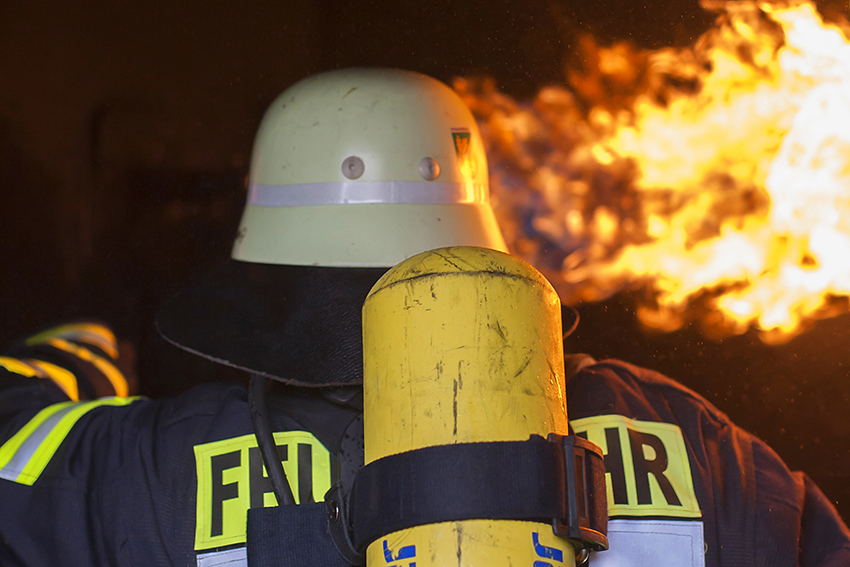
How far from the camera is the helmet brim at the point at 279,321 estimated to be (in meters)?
1.32

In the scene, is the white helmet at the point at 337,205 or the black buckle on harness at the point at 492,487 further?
the white helmet at the point at 337,205

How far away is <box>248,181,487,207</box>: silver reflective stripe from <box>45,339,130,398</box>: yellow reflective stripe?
0.63 meters

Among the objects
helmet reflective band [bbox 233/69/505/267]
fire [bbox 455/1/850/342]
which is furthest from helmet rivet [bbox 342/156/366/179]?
fire [bbox 455/1/850/342]

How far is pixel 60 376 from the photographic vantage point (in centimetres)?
169

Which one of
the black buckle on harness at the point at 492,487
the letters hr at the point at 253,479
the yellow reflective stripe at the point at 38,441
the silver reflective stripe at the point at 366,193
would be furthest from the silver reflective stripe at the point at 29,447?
the black buckle on harness at the point at 492,487

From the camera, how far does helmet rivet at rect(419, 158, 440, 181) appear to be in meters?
1.59

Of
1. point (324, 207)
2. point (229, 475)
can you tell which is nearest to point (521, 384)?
point (229, 475)

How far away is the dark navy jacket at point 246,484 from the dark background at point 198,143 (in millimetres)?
972

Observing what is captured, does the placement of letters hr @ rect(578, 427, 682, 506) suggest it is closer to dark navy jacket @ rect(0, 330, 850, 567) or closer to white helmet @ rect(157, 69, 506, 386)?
dark navy jacket @ rect(0, 330, 850, 567)

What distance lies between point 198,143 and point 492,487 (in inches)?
83.0

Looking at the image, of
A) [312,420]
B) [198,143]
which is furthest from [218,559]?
[198,143]

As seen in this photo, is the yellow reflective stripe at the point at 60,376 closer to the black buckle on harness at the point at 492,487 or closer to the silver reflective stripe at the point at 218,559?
the silver reflective stripe at the point at 218,559

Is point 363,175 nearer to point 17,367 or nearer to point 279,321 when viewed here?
point 279,321

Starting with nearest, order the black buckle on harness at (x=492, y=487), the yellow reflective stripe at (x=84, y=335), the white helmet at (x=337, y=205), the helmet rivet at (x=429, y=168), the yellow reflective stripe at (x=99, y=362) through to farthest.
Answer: the black buckle on harness at (x=492, y=487) → the white helmet at (x=337, y=205) → the helmet rivet at (x=429, y=168) → the yellow reflective stripe at (x=99, y=362) → the yellow reflective stripe at (x=84, y=335)
